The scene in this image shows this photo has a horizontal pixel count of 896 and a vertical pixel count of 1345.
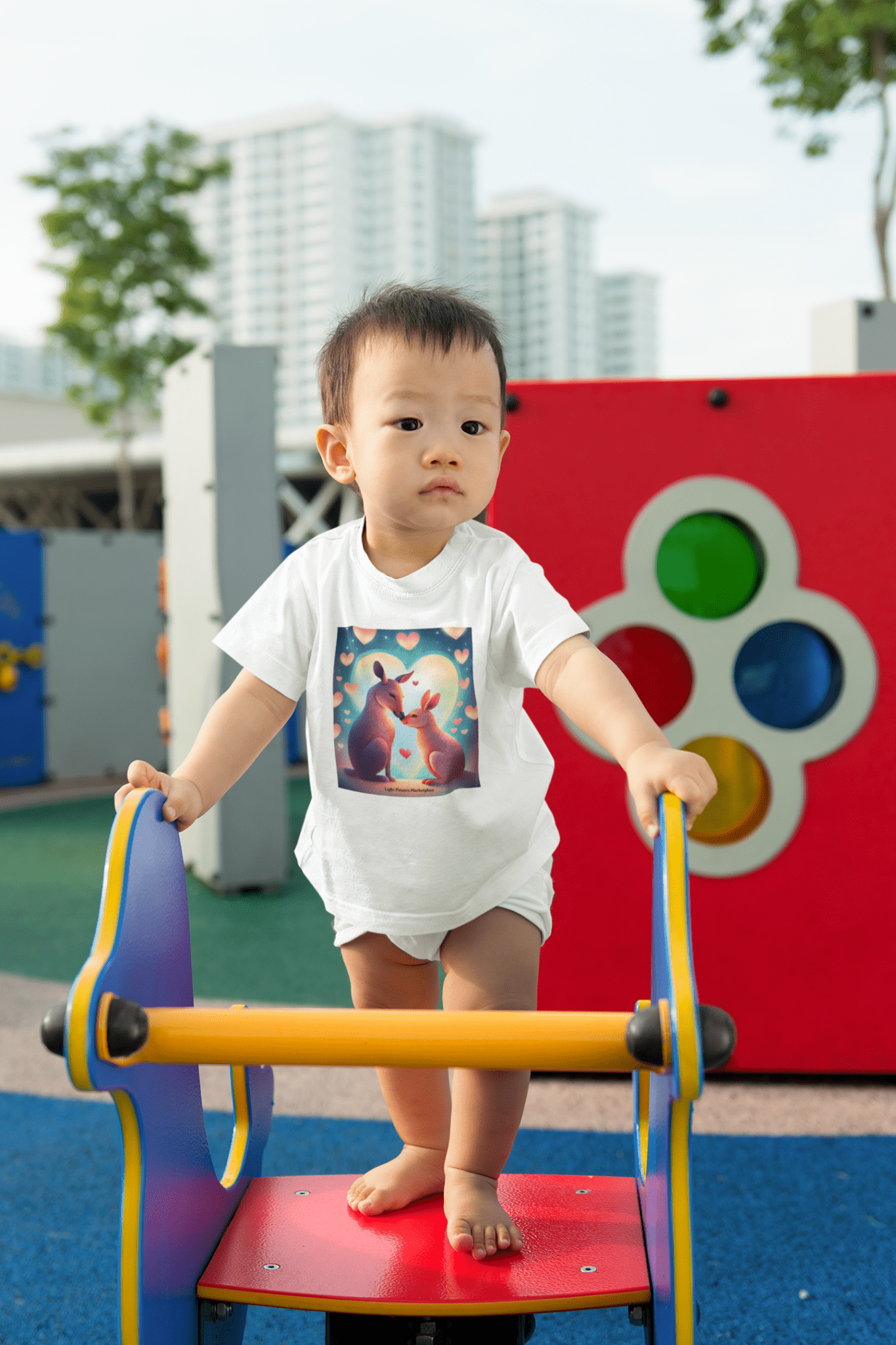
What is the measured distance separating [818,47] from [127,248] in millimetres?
8008

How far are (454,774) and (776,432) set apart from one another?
127cm

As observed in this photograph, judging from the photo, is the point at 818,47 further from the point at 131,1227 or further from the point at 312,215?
the point at 312,215

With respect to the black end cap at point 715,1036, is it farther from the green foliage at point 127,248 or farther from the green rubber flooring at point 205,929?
the green foliage at point 127,248

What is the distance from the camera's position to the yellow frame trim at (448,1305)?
38.0 inches

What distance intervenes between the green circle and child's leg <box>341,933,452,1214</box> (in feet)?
3.68

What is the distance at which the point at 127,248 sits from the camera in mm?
13094

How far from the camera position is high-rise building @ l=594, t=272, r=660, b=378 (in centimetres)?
5175

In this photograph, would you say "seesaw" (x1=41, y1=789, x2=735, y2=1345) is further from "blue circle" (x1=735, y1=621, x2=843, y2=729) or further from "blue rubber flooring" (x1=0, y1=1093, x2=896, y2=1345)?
"blue circle" (x1=735, y1=621, x2=843, y2=729)

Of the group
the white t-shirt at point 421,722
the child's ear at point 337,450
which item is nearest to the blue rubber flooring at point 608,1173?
the white t-shirt at point 421,722

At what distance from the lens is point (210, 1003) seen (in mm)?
2803

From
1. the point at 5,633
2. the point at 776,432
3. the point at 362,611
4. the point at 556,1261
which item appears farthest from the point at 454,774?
the point at 5,633

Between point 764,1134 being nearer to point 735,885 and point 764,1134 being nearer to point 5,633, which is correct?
point 735,885

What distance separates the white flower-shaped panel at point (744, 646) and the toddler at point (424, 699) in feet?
3.19

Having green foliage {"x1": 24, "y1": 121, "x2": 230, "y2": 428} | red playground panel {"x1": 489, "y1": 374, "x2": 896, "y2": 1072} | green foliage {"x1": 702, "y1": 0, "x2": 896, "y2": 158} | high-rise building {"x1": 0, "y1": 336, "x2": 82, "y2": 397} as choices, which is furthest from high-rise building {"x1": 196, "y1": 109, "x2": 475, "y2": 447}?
red playground panel {"x1": 489, "y1": 374, "x2": 896, "y2": 1072}
